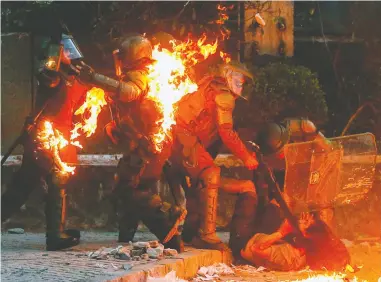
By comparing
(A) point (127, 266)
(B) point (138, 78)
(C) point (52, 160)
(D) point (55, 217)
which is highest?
(B) point (138, 78)

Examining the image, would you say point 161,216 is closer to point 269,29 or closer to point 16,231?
point 16,231

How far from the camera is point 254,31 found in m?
11.7

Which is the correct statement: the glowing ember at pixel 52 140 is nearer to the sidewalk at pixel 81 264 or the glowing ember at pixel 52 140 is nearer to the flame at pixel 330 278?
the sidewalk at pixel 81 264

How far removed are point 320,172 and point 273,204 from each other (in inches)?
25.2

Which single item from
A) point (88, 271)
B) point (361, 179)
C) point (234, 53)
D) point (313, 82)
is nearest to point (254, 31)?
point (234, 53)

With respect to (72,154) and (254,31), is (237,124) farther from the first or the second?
(72,154)

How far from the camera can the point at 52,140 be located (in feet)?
27.3

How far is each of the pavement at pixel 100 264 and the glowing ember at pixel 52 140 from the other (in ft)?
3.01

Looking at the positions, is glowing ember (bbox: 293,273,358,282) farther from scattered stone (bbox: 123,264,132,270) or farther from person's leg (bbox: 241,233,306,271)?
scattered stone (bbox: 123,264,132,270)

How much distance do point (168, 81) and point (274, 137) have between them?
4.38 ft

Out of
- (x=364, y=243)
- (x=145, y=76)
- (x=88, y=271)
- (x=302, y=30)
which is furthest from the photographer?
(x=302, y=30)

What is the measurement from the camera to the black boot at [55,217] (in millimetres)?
8273

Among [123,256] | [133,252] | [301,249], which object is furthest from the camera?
[301,249]

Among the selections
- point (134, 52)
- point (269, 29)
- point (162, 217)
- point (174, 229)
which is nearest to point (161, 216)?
point (162, 217)
